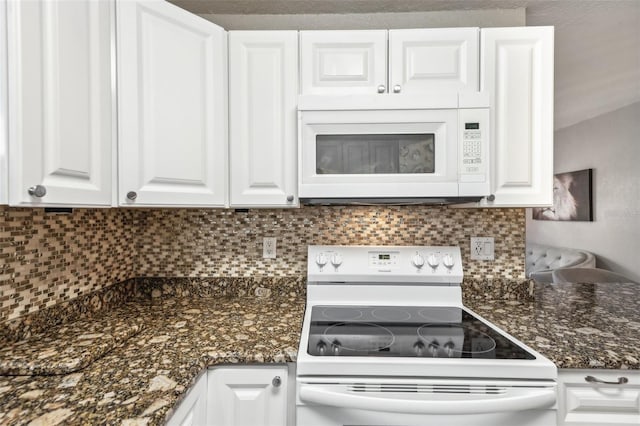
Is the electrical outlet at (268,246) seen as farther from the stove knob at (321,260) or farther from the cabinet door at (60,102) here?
the cabinet door at (60,102)

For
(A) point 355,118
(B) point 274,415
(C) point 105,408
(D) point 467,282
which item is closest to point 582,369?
(D) point 467,282

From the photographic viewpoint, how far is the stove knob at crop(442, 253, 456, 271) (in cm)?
149

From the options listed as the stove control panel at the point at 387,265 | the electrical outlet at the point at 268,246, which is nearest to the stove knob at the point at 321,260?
the stove control panel at the point at 387,265

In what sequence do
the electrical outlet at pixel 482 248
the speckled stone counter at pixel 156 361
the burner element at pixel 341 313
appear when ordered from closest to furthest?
the speckled stone counter at pixel 156 361, the burner element at pixel 341 313, the electrical outlet at pixel 482 248

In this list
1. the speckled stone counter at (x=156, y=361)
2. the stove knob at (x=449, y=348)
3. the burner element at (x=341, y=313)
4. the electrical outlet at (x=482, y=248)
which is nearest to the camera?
the speckled stone counter at (x=156, y=361)

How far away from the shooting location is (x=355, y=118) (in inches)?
49.0

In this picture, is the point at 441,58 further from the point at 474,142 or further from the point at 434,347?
the point at 434,347

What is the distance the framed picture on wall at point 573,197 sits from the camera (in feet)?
9.36

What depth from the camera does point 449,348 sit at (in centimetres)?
107

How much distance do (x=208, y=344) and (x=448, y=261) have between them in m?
1.07

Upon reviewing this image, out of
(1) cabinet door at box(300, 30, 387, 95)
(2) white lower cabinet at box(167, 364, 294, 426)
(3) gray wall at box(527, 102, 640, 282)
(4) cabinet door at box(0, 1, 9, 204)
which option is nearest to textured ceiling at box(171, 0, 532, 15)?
(1) cabinet door at box(300, 30, 387, 95)

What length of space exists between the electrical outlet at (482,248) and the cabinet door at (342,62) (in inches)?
34.7

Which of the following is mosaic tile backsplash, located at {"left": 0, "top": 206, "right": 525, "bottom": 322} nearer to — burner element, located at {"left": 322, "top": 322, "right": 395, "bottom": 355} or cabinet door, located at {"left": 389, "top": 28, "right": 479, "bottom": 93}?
burner element, located at {"left": 322, "top": 322, "right": 395, "bottom": 355}

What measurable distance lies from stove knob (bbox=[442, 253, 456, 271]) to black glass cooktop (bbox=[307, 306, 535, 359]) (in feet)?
0.62
